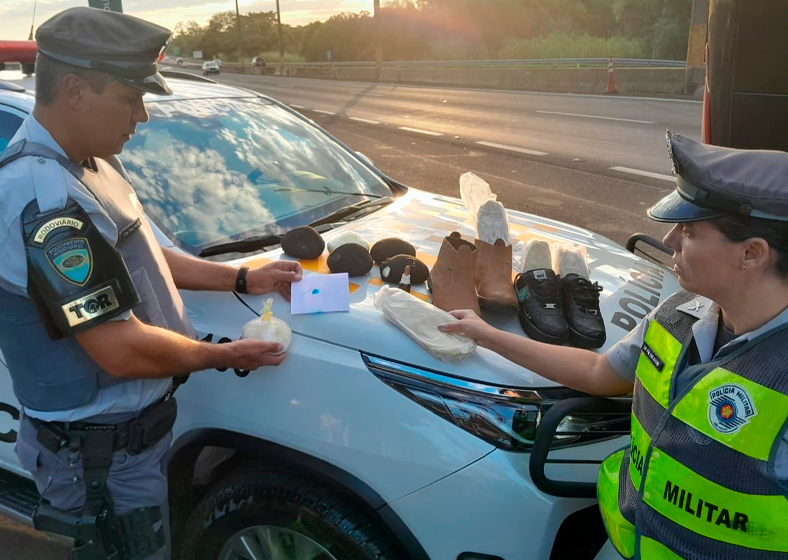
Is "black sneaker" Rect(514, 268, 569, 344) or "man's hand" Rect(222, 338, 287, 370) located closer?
"man's hand" Rect(222, 338, 287, 370)

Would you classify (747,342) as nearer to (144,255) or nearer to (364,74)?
(144,255)

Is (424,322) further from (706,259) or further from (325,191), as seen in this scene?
(325,191)

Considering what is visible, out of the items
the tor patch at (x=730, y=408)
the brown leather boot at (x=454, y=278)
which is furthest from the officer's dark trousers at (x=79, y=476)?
the tor patch at (x=730, y=408)

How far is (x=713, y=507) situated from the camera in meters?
1.26

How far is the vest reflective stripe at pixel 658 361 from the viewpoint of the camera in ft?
4.68

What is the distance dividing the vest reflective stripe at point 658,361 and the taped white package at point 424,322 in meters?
0.48

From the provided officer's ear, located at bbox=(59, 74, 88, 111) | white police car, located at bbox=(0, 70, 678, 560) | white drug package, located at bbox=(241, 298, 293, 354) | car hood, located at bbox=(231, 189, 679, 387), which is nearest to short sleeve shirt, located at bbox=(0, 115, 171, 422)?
officer's ear, located at bbox=(59, 74, 88, 111)

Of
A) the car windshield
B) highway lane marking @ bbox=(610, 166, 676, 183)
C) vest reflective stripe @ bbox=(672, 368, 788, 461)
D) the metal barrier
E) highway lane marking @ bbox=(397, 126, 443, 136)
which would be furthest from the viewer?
the metal barrier

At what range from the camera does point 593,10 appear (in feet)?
134

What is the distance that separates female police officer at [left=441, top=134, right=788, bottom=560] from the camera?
1.21 meters

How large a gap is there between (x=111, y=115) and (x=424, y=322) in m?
1.03

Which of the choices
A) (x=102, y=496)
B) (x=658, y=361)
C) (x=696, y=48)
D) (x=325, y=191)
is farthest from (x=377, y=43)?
(x=658, y=361)

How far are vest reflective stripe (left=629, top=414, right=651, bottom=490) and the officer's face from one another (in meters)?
1.51

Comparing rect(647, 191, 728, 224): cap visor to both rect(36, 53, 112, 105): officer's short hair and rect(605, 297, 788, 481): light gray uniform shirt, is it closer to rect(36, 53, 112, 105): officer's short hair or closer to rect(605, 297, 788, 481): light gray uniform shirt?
rect(605, 297, 788, 481): light gray uniform shirt
